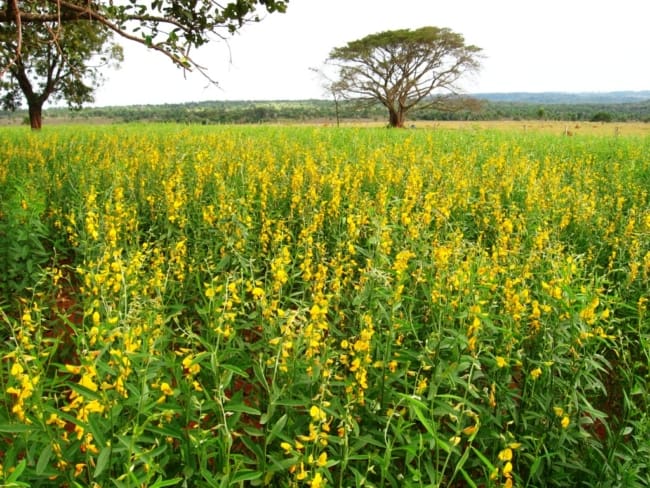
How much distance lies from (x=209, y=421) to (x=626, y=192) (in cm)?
660

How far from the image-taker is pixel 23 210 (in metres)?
4.14

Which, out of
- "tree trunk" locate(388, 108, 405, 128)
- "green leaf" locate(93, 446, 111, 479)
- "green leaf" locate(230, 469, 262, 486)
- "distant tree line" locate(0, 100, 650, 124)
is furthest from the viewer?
"tree trunk" locate(388, 108, 405, 128)

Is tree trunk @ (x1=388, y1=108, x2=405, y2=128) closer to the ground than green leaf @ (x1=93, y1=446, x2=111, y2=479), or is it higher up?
higher up

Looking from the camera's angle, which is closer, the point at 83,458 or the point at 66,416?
the point at 66,416

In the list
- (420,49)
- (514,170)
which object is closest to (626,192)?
(514,170)

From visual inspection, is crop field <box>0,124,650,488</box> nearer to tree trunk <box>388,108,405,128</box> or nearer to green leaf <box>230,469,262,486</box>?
green leaf <box>230,469,262,486</box>

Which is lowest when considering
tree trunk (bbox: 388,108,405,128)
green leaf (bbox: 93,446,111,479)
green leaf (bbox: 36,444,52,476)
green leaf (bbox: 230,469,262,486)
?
green leaf (bbox: 230,469,262,486)

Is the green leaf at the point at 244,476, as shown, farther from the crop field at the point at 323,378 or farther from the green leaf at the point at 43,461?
the green leaf at the point at 43,461

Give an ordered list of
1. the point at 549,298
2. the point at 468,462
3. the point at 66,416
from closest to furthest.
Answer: the point at 66,416, the point at 468,462, the point at 549,298

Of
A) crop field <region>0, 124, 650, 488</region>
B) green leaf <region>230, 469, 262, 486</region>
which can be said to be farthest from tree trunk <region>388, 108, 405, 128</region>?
green leaf <region>230, 469, 262, 486</region>

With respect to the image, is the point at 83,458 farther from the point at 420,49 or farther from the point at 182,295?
the point at 420,49

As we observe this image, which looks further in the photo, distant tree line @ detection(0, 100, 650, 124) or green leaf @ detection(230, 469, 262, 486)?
distant tree line @ detection(0, 100, 650, 124)

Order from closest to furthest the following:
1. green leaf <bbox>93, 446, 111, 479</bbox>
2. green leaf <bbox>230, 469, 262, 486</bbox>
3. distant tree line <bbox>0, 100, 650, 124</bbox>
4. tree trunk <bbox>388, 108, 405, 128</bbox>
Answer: green leaf <bbox>93, 446, 111, 479</bbox> → green leaf <bbox>230, 469, 262, 486</bbox> → distant tree line <bbox>0, 100, 650, 124</bbox> → tree trunk <bbox>388, 108, 405, 128</bbox>

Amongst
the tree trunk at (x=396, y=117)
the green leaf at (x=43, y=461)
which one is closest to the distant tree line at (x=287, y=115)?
the tree trunk at (x=396, y=117)
